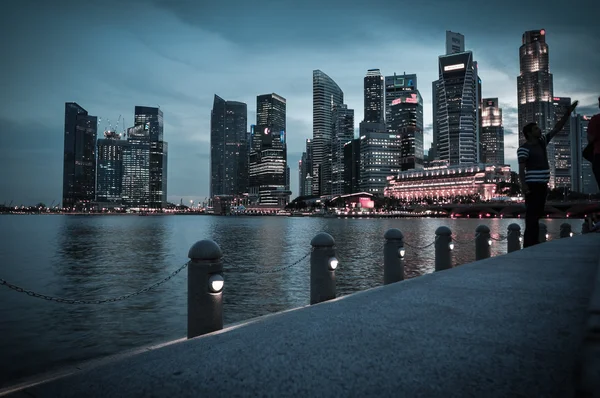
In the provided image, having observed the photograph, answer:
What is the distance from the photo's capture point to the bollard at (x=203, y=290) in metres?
5.97

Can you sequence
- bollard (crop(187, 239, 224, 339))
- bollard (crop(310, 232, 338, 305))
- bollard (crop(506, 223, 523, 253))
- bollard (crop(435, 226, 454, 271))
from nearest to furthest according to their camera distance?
bollard (crop(187, 239, 224, 339)) → bollard (crop(310, 232, 338, 305)) → bollard (crop(435, 226, 454, 271)) → bollard (crop(506, 223, 523, 253))

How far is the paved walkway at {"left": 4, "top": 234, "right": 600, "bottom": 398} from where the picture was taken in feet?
6.59

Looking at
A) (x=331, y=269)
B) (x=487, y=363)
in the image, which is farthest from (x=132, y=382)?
(x=331, y=269)

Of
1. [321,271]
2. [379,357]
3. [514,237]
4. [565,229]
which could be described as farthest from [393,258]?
[565,229]

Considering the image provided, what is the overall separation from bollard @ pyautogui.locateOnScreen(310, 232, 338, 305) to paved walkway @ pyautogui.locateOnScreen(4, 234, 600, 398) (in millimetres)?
4217

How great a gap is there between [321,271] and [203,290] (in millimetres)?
2809

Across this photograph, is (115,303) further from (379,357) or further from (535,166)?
(535,166)

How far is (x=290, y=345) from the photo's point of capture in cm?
271

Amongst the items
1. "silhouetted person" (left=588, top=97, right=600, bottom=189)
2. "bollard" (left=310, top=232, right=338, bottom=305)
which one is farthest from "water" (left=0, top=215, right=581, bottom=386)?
"silhouetted person" (left=588, top=97, right=600, bottom=189)

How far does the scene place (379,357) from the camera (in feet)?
7.82

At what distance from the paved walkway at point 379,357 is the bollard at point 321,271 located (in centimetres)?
422

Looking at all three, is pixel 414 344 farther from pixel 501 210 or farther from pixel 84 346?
pixel 501 210

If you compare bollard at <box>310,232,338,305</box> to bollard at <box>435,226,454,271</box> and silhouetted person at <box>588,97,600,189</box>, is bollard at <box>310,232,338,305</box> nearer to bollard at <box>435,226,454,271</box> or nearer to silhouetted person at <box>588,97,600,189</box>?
bollard at <box>435,226,454,271</box>

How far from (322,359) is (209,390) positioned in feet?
2.26
